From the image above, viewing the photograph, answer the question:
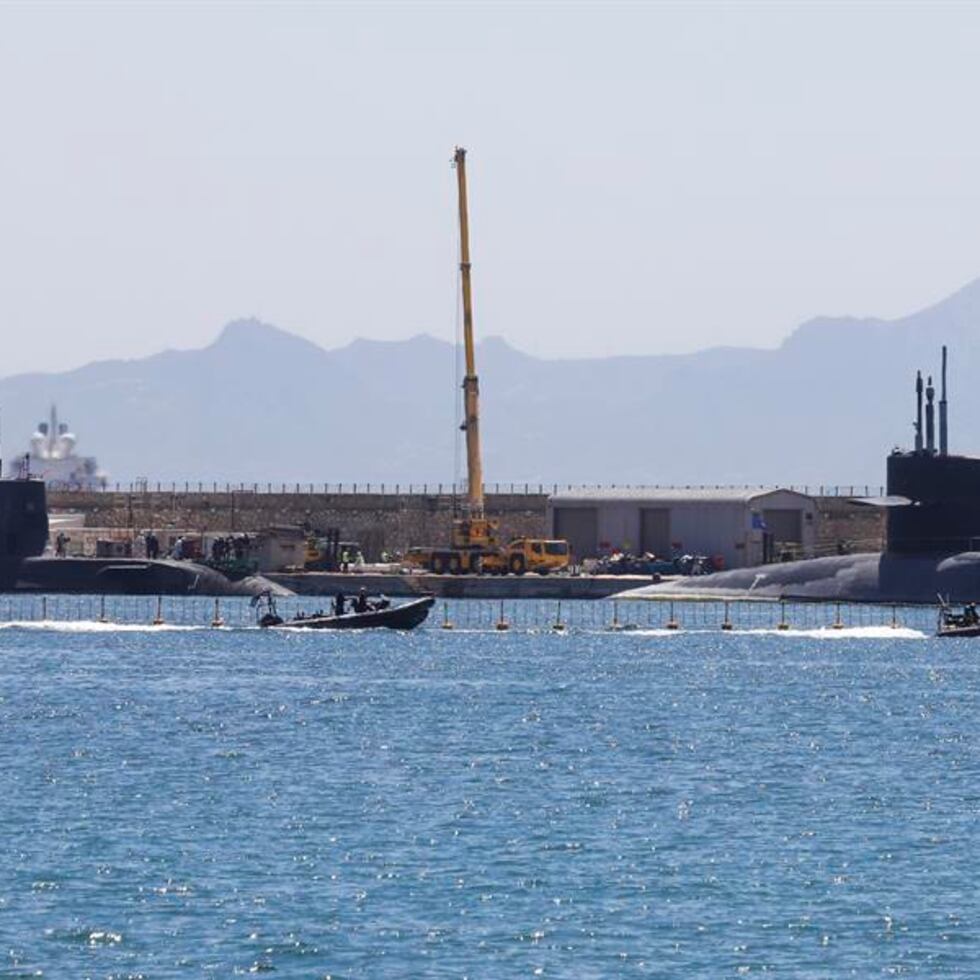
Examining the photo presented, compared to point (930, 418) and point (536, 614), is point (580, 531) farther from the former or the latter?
point (930, 418)

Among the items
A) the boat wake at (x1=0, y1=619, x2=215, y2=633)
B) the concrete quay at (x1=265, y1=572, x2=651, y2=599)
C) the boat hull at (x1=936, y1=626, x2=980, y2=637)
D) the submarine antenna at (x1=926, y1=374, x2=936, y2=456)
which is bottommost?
the boat hull at (x1=936, y1=626, x2=980, y2=637)

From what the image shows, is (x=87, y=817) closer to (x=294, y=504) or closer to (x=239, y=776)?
(x=239, y=776)

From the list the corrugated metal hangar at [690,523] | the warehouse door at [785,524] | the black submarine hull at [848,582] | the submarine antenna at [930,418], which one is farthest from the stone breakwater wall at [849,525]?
the submarine antenna at [930,418]

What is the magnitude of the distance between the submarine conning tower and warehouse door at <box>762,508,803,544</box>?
43.8 m

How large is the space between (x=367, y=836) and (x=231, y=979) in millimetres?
12676

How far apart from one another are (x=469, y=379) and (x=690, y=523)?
19233 millimetres

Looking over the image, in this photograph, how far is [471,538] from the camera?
16150 centimetres

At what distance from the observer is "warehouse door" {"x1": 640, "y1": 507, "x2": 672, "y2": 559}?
17475 centimetres

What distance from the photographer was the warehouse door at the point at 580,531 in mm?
178375

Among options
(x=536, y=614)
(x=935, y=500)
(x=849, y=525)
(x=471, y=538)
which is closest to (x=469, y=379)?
(x=471, y=538)

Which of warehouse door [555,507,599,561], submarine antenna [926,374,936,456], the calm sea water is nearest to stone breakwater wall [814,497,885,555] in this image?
warehouse door [555,507,599,561]

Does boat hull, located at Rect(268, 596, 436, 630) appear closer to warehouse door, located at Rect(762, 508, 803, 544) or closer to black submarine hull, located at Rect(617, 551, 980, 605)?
black submarine hull, located at Rect(617, 551, 980, 605)

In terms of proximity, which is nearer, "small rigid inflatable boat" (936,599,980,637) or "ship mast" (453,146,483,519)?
"small rigid inflatable boat" (936,599,980,637)

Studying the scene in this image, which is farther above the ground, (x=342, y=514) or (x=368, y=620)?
(x=342, y=514)
